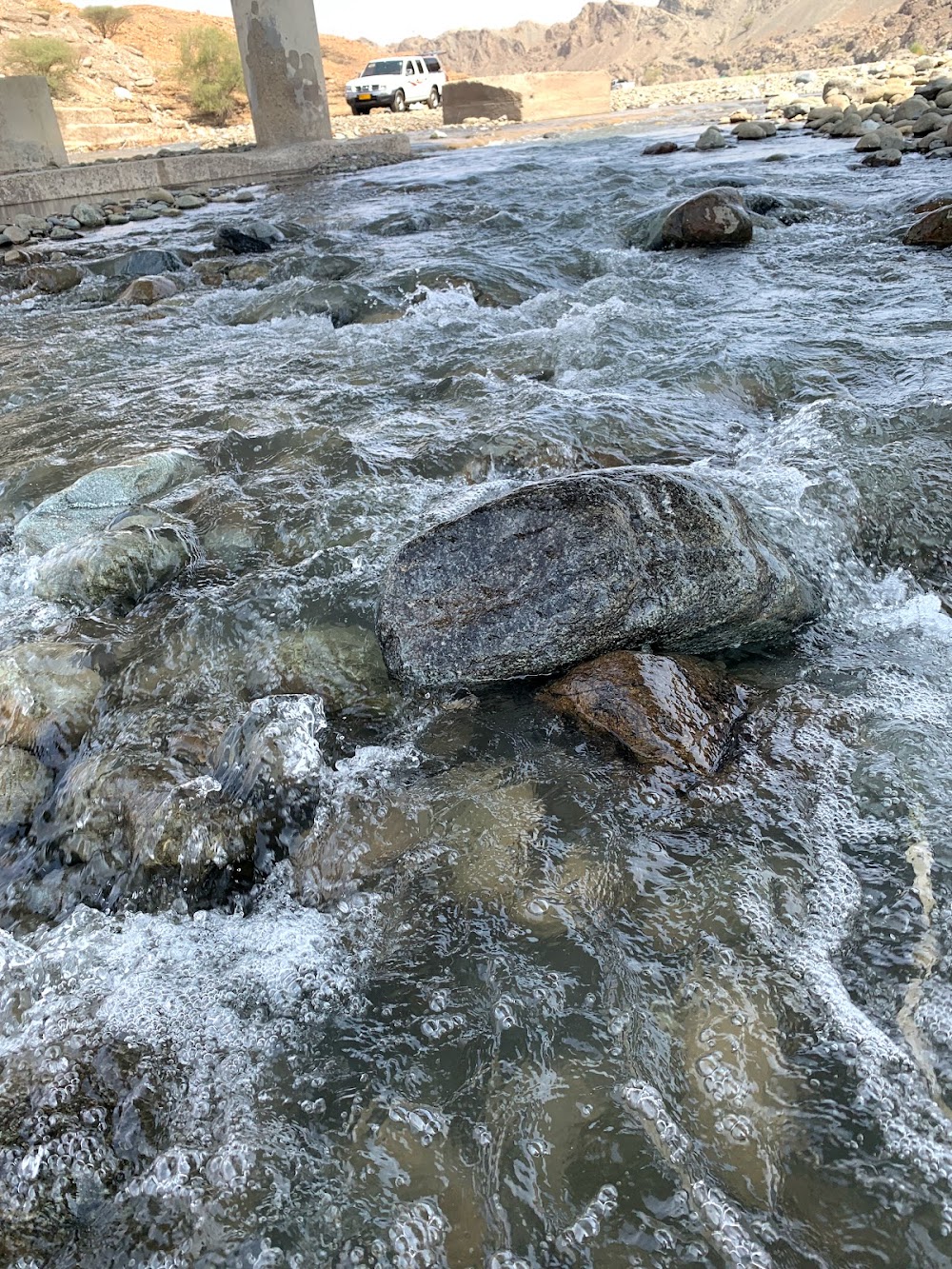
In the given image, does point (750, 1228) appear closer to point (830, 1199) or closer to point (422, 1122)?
point (830, 1199)

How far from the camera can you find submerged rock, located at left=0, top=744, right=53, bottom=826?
241 cm

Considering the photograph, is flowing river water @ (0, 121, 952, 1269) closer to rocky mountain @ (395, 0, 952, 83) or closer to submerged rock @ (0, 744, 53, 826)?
submerged rock @ (0, 744, 53, 826)

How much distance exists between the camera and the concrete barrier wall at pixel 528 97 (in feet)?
86.9

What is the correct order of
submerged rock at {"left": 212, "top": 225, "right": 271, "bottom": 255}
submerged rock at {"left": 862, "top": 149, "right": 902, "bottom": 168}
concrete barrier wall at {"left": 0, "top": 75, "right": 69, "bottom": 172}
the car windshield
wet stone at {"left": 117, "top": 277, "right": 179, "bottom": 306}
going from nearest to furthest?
1. wet stone at {"left": 117, "top": 277, "right": 179, "bottom": 306}
2. submerged rock at {"left": 212, "top": 225, "right": 271, "bottom": 255}
3. submerged rock at {"left": 862, "top": 149, "right": 902, "bottom": 168}
4. concrete barrier wall at {"left": 0, "top": 75, "right": 69, "bottom": 172}
5. the car windshield

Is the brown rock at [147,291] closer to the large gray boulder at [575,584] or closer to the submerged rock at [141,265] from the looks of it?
the submerged rock at [141,265]

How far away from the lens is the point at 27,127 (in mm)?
13922

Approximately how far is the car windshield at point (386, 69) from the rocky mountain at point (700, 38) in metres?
37.2

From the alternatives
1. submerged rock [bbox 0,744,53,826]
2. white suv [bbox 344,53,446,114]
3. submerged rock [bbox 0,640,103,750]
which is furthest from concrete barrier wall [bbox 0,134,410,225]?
submerged rock [bbox 0,744,53,826]

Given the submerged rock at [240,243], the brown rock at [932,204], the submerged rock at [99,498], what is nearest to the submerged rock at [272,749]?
the submerged rock at [99,498]

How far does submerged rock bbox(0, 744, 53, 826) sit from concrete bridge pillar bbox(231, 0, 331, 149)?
57.9 feet

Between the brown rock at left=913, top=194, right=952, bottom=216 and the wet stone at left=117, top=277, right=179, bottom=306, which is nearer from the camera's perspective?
the brown rock at left=913, top=194, right=952, bottom=216

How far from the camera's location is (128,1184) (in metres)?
1.53

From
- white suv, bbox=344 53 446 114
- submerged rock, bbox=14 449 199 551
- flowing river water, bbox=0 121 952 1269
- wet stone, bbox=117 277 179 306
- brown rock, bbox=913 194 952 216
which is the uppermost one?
white suv, bbox=344 53 446 114

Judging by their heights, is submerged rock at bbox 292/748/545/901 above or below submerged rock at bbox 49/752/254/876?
below
